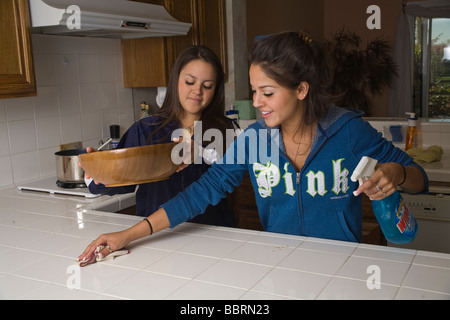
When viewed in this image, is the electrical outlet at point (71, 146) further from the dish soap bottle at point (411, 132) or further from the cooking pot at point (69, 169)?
the dish soap bottle at point (411, 132)

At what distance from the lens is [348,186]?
148 centimetres

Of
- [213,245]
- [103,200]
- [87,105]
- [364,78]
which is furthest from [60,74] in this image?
[364,78]

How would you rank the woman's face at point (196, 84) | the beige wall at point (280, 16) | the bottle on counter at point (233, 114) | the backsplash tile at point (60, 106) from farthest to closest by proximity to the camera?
the beige wall at point (280, 16), the bottle on counter at point (233, 114), the backsplash tile at point (60, 106), the woman's face at point (196, 84)

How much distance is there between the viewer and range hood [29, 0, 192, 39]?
1.95 meters

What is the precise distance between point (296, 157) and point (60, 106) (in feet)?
4.96

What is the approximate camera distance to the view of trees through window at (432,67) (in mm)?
6184

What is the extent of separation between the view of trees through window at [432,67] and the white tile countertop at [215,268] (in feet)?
18.1

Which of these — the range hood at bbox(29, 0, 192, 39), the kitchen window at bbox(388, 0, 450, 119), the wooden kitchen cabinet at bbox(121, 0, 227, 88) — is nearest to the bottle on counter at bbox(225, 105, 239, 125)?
the wooden kitchen cabinet at bbox(121, 0, 227, 88)

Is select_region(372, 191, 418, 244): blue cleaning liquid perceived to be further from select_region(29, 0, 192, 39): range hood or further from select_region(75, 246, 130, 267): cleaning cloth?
select_region(29, 0, 192, 39): range hood

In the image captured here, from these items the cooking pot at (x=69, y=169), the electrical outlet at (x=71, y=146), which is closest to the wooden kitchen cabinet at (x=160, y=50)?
the electrical outlet at (x=71, y=146)

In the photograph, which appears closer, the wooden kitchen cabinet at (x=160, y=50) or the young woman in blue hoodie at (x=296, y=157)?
the young woman in blue hoodie at (x=296, y=157)

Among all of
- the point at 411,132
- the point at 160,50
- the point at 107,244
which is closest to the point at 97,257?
the point at 107,244

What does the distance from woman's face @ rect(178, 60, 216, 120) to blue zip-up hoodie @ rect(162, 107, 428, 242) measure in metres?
0.31

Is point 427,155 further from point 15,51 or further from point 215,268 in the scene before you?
point 15,51
